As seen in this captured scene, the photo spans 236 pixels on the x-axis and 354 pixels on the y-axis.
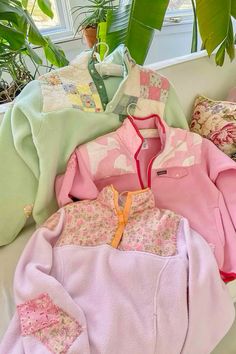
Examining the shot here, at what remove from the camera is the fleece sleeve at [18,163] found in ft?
2.49

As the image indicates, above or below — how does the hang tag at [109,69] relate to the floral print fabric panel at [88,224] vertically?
above

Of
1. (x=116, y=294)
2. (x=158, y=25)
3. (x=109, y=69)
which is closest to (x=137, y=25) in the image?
(x=158, y=25)

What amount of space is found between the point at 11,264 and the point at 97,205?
271 millimetres

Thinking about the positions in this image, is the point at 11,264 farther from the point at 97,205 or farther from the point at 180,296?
the point at 180,296

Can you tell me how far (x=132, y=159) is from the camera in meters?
0.87

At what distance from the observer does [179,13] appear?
2.13m

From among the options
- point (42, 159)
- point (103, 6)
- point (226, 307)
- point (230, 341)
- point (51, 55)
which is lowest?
point (230, 341)

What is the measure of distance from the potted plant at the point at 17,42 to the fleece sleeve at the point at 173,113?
1.50 feet

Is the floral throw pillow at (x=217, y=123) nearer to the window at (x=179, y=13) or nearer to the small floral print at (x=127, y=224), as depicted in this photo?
the small floral print at (x=127, y=224)

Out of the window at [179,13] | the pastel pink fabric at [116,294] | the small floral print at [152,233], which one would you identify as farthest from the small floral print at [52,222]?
the window at [179,13]

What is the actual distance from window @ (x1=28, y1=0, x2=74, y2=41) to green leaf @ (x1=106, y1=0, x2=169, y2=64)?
0.92 meters

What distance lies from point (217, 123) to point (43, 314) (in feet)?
2.59

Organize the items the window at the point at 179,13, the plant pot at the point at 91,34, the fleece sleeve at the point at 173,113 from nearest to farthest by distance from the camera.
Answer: the fleece sleeve at the point at 173,113, the plant pot at the point at 91,34, the window at the point at 179,13

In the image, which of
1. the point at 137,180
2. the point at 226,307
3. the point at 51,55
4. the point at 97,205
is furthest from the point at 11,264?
the point at 51,55
